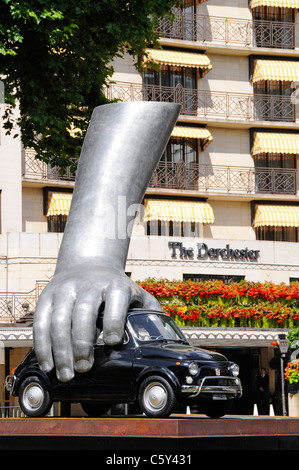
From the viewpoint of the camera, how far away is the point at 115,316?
12.4 metres

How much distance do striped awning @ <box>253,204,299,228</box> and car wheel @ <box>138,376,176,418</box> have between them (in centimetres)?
3136

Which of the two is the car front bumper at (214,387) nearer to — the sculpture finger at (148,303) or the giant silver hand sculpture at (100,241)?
the giant silver hand sculpture at (100,241)

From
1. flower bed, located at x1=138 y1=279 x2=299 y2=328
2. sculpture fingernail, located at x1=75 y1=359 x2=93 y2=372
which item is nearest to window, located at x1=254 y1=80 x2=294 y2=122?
flower bed, located at x1=138 y1=279 x2=299 y2=328

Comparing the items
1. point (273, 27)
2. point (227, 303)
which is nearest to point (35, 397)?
point (227, 303)

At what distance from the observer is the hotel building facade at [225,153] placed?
130 feet

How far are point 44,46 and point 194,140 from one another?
2473cm

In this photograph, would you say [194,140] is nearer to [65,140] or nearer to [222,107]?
[222,107]

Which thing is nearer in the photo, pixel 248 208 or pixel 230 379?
pixel 230 379

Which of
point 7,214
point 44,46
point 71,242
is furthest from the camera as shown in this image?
point 7,214

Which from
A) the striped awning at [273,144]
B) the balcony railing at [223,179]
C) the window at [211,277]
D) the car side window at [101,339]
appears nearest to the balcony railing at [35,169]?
the balcony railing at [223,179]

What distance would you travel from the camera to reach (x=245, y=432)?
1183 cm

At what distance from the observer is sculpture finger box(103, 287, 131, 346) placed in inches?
488
